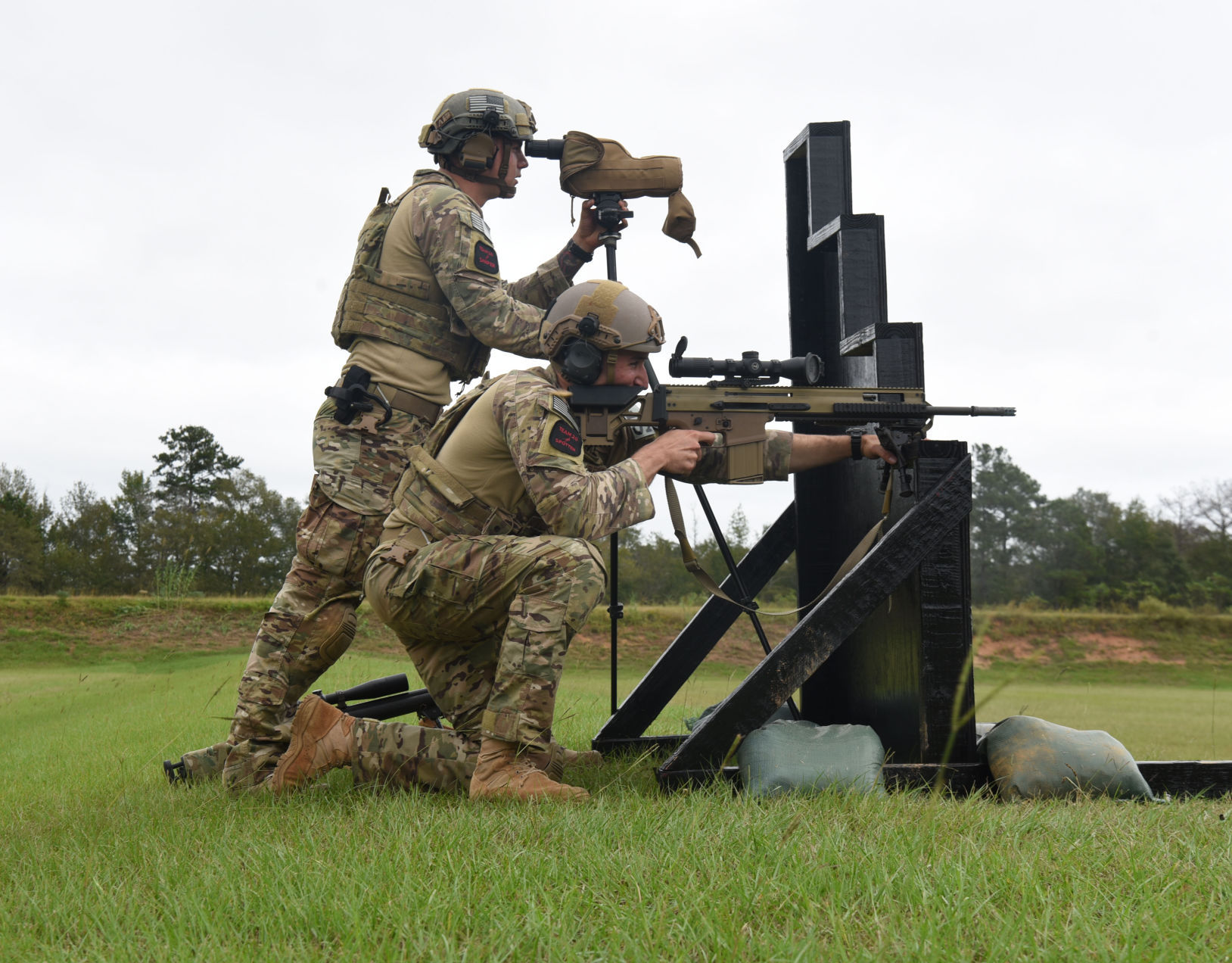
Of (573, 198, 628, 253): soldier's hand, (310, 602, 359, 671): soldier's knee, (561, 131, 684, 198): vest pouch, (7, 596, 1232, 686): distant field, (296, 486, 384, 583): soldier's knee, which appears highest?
(561, 131, 684, 198): vest pouch

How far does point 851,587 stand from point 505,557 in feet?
3.93

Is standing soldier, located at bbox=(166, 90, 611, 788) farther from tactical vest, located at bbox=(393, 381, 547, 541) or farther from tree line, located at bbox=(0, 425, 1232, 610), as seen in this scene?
tree line, located at bbox=(0, 425, 1232, 610)

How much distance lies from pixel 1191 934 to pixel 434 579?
2356mm

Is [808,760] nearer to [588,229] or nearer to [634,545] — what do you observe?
[588,229]

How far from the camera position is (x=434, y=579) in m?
3.32

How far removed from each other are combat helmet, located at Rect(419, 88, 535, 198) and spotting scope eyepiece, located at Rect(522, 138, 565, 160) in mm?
43

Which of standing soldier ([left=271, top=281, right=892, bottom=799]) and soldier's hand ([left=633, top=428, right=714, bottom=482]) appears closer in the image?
standing soldier ([left=271, top=281, right=892, bottom=799])

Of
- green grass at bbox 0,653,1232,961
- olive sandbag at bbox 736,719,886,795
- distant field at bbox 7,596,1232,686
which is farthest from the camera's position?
distant field at bbox 7,596,1232,686

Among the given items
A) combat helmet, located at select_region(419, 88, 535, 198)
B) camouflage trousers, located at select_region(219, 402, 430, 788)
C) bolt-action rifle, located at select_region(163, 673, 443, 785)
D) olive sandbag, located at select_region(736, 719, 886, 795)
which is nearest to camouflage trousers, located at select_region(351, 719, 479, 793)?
bolt-action rifle, located at select_region(163, 673, 443, 785)

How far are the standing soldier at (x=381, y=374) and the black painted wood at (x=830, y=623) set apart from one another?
1.52 metres

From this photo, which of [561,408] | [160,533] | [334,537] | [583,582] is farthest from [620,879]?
[160,533]

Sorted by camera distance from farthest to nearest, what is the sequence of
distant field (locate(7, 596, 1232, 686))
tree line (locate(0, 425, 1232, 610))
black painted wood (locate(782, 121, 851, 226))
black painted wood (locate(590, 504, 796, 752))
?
tree line (locate(0, 425, 1232, 610)) < distant field (locate(7, 596, 1232, 686)) < black painted wood (locate(782, 121, 851, 226)) < black painted wood (locate(590, 504, 796, 752))

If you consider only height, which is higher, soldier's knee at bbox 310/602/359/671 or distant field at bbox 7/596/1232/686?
soldier's knee at bbox 310/602/359/671

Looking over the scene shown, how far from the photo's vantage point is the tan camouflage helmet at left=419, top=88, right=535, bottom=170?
4043 millimetres
